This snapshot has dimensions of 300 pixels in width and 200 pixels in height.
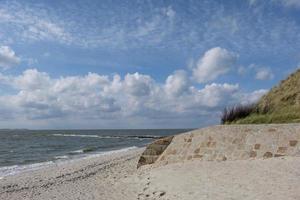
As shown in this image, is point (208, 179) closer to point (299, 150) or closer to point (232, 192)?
point (232, 192)

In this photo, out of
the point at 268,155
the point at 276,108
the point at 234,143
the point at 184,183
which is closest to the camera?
the point at 184,183

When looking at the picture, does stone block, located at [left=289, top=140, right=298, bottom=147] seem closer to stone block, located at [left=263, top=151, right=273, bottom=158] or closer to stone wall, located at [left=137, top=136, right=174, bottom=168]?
stone block, located at [left=263, top=151, right=273, bottom=158]

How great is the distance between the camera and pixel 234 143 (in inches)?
459

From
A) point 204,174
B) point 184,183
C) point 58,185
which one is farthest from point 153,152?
point 184,183

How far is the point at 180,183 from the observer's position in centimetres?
941

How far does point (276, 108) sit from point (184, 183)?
370 inches

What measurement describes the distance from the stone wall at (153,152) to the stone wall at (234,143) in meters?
0.09

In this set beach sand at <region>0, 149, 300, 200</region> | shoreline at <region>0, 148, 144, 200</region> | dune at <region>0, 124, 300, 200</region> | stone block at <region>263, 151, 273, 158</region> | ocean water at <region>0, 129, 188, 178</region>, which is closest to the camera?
beach sand at <region>0, 149, 300, 200</region>

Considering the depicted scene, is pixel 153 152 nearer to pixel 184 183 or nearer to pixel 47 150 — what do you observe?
pixel 184 183

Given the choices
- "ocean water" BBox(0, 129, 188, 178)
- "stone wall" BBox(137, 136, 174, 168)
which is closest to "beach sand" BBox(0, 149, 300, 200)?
"stone wall" BBox(137, 136, 174, 168)

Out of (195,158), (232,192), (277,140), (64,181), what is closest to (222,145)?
(195,158)

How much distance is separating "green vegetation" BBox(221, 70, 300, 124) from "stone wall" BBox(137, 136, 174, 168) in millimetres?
3886

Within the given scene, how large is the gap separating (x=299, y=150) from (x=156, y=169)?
4.61 m

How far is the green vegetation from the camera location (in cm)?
1471
